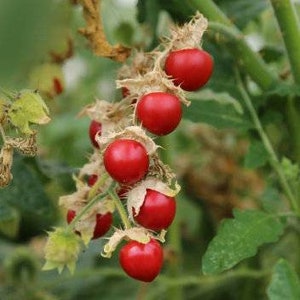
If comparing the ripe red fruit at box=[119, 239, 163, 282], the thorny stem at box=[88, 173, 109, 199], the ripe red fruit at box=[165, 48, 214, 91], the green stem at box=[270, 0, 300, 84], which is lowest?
the ripe red fruit at box=[119, 239, 163, 282]

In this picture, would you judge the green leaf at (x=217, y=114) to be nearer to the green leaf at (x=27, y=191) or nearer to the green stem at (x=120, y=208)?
the green leaf at (x=27, y=191)

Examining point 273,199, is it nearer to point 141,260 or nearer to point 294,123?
point 294,123

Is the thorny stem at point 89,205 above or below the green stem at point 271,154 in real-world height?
below

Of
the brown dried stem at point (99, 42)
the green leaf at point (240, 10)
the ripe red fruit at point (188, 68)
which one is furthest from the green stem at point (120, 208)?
the green leaf at point (240, 10)

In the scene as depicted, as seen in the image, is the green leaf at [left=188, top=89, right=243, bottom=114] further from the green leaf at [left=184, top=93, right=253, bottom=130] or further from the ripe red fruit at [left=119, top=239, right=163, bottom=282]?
the ripe red fruit at [left=119, top=239, right=163, bottom=282]

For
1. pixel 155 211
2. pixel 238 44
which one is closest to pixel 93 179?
pixel 155 211

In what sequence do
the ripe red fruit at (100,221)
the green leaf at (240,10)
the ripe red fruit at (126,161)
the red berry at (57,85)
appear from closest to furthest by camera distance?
the ripe red fruit at (126,161)
the ripe red fruit at (100,221)
the red berry at (57,85)
the green leaf at (240,10)

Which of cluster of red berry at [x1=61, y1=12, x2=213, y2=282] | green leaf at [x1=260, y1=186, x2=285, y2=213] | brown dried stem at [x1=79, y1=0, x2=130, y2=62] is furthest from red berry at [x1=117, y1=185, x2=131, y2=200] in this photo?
green leaf at [x1=260, y1=186, x2=285, y2=213]
